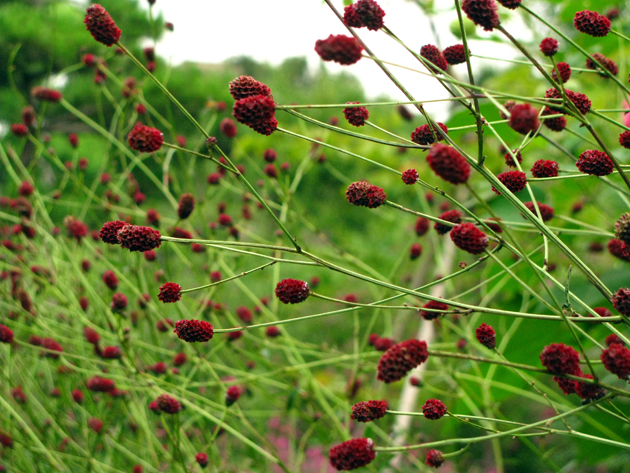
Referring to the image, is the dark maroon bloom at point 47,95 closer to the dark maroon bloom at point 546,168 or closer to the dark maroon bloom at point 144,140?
the dark maroon bloom at point 144,140

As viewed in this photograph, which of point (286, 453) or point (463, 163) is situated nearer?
point (463, 163)

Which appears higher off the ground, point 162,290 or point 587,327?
→ point 162,290

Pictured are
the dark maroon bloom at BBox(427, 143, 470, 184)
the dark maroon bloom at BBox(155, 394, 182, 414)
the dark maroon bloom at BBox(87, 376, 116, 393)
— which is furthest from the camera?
the dark maroon bloom at BBox(87, 376, 116, 393)

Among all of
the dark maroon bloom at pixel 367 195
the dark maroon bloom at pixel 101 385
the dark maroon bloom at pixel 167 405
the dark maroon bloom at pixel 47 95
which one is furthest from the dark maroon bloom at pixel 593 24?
the dark maroon bloom at pixel 47 95

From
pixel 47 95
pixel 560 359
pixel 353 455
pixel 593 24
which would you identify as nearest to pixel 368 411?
pixel 353 455

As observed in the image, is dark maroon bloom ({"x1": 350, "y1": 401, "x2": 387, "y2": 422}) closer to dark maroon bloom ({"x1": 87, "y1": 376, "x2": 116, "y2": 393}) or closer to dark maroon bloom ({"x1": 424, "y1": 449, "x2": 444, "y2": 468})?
dark maroon bloom ({"x1": 424, "y1": 449, "x2": 444, "y2": 468})

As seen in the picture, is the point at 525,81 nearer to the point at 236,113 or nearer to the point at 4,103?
the point at 236,113

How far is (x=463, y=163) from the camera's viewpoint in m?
0.30

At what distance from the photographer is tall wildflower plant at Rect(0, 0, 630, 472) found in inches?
14.0

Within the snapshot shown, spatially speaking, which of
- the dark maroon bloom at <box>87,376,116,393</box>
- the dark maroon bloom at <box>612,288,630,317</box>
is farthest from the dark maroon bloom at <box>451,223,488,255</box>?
the dark maroon bloom at <box>87,376,116,393</box>

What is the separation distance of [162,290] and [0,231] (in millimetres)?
891

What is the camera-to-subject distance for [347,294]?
1.07 meters

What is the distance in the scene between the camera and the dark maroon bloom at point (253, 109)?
13.8 inches

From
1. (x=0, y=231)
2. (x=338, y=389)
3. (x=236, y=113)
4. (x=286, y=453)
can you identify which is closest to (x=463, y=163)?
(x=236, y=113)
